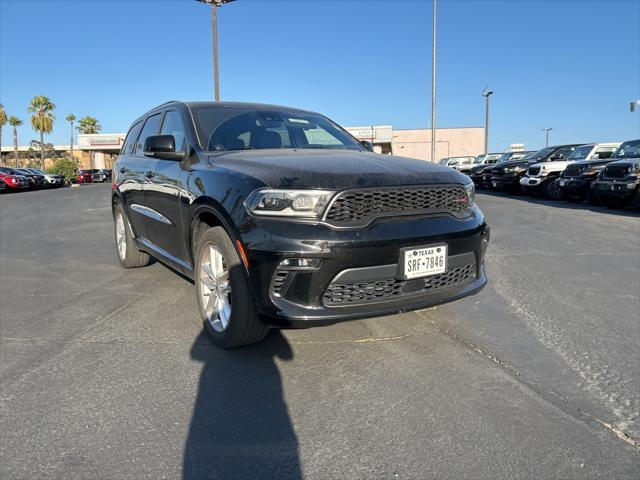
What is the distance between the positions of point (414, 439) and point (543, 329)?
1859 millimetres

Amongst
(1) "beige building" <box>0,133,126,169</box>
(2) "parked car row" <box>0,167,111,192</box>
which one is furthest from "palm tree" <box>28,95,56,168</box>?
(2) "parked car row" <box>0,167,111,192</box>

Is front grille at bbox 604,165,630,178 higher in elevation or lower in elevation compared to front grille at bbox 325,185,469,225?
higher

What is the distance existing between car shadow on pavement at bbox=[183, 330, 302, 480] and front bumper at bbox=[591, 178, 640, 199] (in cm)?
1144

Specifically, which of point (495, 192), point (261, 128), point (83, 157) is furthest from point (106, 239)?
point (83, 157)

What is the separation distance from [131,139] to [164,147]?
2.27 meters

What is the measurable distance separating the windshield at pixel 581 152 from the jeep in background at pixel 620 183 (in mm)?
3409

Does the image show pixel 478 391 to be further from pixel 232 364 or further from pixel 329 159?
pixel 329 159

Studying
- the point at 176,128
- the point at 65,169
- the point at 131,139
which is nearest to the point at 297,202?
the point at 176,128

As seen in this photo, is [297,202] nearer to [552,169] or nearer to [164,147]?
[164,147]

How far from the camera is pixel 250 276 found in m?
2.66

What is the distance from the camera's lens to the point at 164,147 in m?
3.52

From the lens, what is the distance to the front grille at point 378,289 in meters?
2.61

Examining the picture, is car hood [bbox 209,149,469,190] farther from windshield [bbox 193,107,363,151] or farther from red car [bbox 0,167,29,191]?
red car [bbox 0,167,29,191]

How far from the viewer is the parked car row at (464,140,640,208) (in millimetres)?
11664
